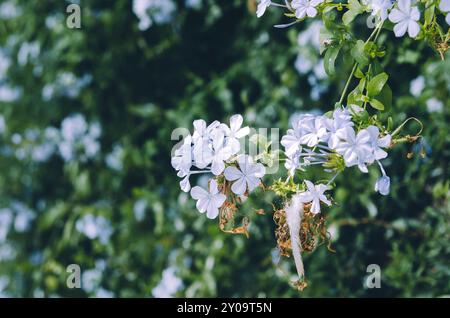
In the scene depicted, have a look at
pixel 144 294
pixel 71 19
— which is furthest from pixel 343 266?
pixel 71 19

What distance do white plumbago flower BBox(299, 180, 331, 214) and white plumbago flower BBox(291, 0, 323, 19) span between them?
0.33 m

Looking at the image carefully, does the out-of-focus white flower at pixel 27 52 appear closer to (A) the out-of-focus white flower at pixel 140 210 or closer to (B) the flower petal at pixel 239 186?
(A) the out-of-focus white flower at pixel 140 210

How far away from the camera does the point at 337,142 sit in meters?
1.24

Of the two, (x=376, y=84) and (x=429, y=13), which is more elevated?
(x=429, y=13)

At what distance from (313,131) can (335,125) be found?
1.7 inches

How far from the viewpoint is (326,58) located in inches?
58.9

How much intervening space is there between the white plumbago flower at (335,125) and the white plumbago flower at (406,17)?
0.60ft

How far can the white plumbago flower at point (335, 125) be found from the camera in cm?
125

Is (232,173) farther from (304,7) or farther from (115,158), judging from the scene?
(115,158)

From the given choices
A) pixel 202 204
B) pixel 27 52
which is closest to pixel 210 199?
pixel 202 204

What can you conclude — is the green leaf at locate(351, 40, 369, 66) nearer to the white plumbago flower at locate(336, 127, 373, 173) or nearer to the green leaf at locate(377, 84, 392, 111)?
the green leaf at locate(377, 84, 392, 111)

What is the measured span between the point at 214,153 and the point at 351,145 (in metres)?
0.25

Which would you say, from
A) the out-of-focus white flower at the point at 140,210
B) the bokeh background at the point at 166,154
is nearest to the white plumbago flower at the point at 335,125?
the bokeh background at the point at 166,154
